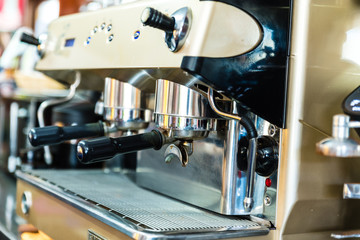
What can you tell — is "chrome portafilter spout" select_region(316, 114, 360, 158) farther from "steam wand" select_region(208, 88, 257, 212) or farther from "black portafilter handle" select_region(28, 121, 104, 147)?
"black portafilter handle" select_region(28, 121, 104, 147)

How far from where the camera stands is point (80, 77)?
112 centimetres

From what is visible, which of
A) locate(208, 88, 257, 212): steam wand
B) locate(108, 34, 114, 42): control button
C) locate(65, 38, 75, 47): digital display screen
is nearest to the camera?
Answer: locate(208, 88, 257, 212): steam wand

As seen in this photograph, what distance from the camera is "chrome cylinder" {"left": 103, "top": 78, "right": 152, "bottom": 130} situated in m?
0.95

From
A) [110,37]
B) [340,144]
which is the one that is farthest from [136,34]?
[340,144]

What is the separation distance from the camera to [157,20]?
0.69 metres

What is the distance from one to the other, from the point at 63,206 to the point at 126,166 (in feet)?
1.00

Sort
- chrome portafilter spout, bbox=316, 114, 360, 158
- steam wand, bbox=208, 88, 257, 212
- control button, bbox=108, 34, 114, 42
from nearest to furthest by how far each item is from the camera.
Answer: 1. chrome portafilter spout, bbox=316, 114, 360, 158
2. steam wand, bbox=208, 88, 257, 212
3. control button, bbox=108, 34, 114, 42

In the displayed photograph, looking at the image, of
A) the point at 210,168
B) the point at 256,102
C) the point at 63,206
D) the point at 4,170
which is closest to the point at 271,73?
the point at 256,102

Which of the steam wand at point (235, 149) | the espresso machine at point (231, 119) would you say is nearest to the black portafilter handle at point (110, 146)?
the espresso machine at point (231, 119)

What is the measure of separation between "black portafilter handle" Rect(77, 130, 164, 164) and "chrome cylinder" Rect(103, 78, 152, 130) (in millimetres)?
150

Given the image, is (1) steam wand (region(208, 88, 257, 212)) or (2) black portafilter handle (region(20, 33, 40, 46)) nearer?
(1) steam wand (region(208, 88, 257, 212))

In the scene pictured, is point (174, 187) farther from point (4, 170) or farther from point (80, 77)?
point (4, 170)

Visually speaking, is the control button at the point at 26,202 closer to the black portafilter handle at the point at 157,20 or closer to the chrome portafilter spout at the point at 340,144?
the black portafilter handle at the point at 157,20

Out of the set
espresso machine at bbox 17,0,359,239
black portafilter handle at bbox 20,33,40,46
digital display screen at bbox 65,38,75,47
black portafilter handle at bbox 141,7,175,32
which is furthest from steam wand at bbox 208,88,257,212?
black portafilter handle at bbox 20,33,40,46
